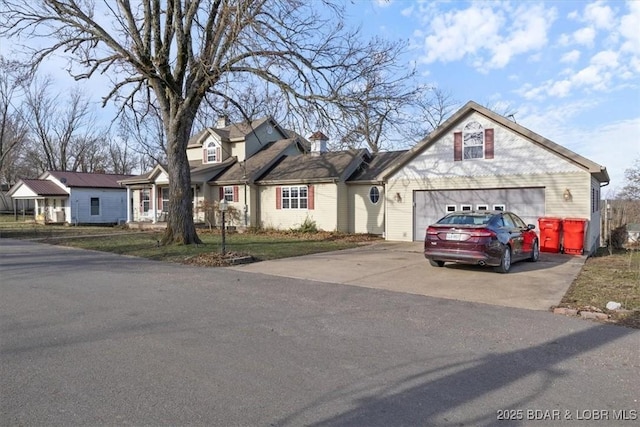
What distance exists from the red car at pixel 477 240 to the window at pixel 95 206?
33674 mm

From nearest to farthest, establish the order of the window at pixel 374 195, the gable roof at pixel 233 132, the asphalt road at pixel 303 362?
1. the asphalt road at pixel 303 362
2. the window at pixel 374 195
3. the gable roof at pixel 233 132

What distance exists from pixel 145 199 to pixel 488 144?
78.2 ft

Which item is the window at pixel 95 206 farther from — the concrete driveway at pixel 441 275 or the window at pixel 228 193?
the concrete driveway at pixel 441 275

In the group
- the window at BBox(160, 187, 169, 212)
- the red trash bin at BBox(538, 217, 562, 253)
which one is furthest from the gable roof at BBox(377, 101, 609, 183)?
the window at BBox(160, 187, 169, 212)

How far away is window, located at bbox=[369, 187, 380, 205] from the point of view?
22391 millimetres

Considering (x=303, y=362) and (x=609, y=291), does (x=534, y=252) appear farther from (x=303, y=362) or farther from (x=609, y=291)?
(x=303, y=362)

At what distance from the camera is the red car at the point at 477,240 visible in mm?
10195

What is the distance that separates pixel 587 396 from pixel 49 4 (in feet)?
65.3

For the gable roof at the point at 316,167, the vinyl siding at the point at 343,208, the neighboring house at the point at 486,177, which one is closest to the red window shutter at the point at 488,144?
the neighboring house at the point at 486,177

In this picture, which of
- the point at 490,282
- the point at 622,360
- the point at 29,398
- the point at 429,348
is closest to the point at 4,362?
the point at 29,398

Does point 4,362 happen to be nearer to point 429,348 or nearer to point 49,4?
point 429,348

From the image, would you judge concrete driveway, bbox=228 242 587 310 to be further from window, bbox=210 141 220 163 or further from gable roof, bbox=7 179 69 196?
gable roof, bbox=7 179 69 196

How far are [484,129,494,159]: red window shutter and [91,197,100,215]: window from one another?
105 ft

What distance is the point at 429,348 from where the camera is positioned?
5270mm
